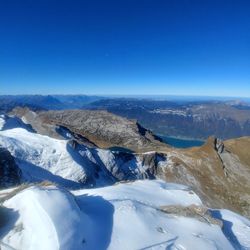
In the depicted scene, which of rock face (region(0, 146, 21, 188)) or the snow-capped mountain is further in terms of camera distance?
the snow-capped mountain

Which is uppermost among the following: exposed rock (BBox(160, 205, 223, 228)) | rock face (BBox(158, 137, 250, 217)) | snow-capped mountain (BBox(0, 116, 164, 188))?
exposed rock (BBox(160, 205, 223, 228))

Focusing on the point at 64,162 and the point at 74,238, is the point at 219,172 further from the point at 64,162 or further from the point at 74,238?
the point at 74,238

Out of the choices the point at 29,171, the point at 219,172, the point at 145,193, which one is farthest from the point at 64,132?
the point at 145,193

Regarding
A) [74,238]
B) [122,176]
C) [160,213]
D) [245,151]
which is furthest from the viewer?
[245,151]

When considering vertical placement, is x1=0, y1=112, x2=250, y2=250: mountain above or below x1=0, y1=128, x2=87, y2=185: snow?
above

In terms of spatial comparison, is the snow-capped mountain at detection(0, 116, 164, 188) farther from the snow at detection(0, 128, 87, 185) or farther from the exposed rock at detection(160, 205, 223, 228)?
the exposed rock at detection(160, 205, 223, 228)

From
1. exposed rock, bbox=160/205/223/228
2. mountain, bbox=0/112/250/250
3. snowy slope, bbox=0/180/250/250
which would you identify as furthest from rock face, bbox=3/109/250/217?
snowy slope, bbox=0/180/250/250
